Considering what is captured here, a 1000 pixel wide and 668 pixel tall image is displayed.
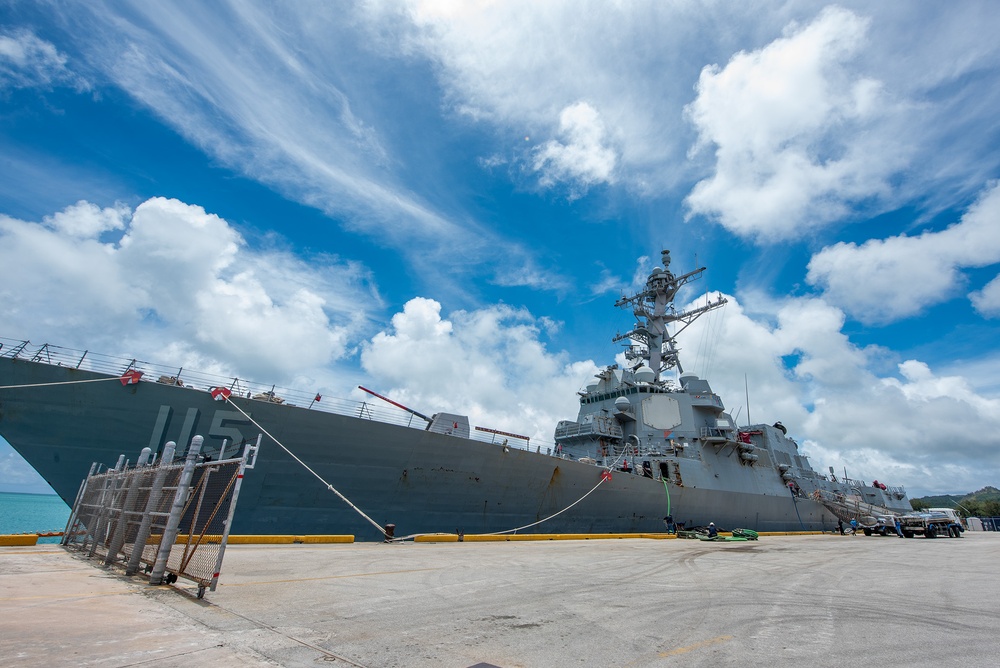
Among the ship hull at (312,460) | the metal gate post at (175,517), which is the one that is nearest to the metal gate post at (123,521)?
the metal gate post at (175,517)

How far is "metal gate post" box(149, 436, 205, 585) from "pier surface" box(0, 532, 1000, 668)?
26cm

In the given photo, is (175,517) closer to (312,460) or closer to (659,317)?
(312,460)

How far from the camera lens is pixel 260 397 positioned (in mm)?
11805

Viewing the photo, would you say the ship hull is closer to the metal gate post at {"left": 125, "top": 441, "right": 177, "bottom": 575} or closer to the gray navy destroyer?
the gray navy destroyer

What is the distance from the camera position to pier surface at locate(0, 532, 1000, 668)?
322 centimetres

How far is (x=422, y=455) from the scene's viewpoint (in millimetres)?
13367

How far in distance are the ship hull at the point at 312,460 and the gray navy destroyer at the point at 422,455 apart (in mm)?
29

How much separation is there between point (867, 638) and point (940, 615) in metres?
1.83

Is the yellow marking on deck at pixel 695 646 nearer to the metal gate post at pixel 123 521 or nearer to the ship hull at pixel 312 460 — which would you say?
the metal gate post at pixel 123 521

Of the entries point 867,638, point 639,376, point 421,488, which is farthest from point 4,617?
point 639,376

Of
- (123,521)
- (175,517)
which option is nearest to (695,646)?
(175,517)

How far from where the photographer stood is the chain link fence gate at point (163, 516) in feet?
16.7

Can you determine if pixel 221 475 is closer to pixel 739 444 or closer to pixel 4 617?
pixel 4 617

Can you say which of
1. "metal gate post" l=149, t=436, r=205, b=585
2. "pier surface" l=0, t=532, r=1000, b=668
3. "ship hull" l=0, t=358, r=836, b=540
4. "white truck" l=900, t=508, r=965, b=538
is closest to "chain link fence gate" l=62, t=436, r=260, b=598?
"metal gate post" l=149, t=436, r=205, b=585
